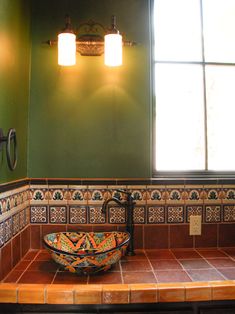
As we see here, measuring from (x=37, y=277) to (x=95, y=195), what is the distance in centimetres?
53

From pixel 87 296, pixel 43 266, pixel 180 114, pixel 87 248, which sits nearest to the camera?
pixel 87 296

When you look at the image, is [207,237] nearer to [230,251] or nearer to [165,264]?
[230,251]

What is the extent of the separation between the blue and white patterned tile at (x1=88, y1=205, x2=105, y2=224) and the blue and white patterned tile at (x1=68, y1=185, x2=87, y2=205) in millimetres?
54

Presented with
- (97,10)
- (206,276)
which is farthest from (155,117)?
(206,276)

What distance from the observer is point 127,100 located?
1.59 meters

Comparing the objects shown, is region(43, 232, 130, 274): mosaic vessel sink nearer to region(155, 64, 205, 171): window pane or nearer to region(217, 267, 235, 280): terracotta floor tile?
region(217, 267, 235, 280): terracotta floor tile

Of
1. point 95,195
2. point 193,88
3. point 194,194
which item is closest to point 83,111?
point 95,195

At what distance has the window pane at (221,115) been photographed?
1703 mm

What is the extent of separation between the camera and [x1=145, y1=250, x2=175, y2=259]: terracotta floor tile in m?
1.46

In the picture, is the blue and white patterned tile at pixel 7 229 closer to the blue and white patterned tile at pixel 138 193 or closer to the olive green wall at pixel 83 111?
the olive green wall at pixel 83 111

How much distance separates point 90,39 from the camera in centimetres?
156

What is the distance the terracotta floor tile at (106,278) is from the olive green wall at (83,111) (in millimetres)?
554

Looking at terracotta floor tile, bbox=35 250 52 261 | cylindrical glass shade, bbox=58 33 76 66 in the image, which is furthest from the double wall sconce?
terracotta floor tile, bbox=35 250 52 261

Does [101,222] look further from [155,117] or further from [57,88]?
[57,88]
